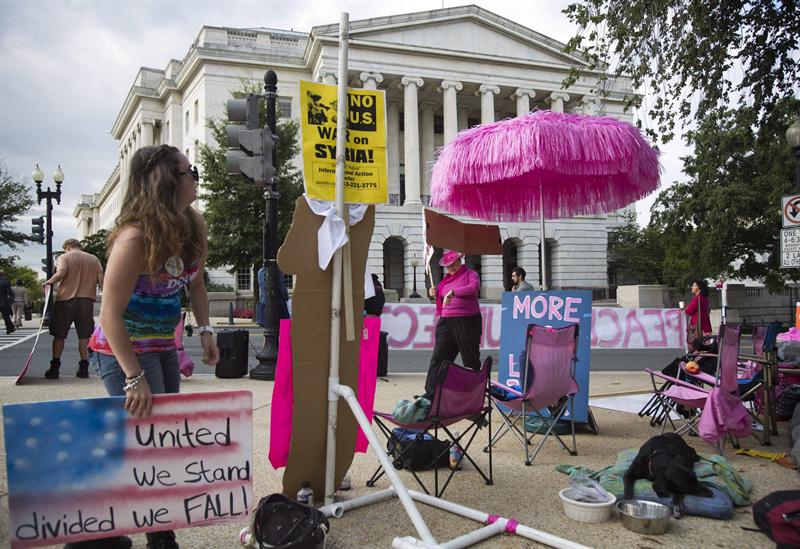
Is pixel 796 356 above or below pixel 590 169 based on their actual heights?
below

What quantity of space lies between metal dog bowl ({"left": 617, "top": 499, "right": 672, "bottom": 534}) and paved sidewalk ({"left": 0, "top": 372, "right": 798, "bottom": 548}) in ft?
0.15

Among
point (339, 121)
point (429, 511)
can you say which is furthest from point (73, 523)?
point (339, 121)

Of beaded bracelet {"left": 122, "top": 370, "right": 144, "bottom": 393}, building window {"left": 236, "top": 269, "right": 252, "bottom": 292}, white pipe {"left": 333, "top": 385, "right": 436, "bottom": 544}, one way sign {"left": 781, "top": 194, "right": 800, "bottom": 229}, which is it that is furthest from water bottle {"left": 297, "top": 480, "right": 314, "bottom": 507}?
building window {"left": 236, "top": 269, "right": 252, "bottom": 292}

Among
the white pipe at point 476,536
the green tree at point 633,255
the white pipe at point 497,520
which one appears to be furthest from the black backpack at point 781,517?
the green tree at point 633,255

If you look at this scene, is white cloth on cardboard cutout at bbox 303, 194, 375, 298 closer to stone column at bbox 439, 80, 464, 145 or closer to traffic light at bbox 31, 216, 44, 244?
traffic light at bbox 31, 216, 44, 244

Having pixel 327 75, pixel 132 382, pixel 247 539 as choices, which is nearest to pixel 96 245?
pixel 327 75

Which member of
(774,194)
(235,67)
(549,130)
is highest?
(235,67)

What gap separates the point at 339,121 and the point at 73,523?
2612 mm

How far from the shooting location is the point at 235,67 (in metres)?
43.7

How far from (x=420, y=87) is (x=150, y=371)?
1701 inches

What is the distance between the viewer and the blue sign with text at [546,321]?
244 inches

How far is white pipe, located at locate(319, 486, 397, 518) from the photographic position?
374 cm

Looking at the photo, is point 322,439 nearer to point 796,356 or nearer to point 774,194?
point 796,356

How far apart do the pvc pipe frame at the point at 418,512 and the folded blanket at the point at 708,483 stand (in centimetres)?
99
